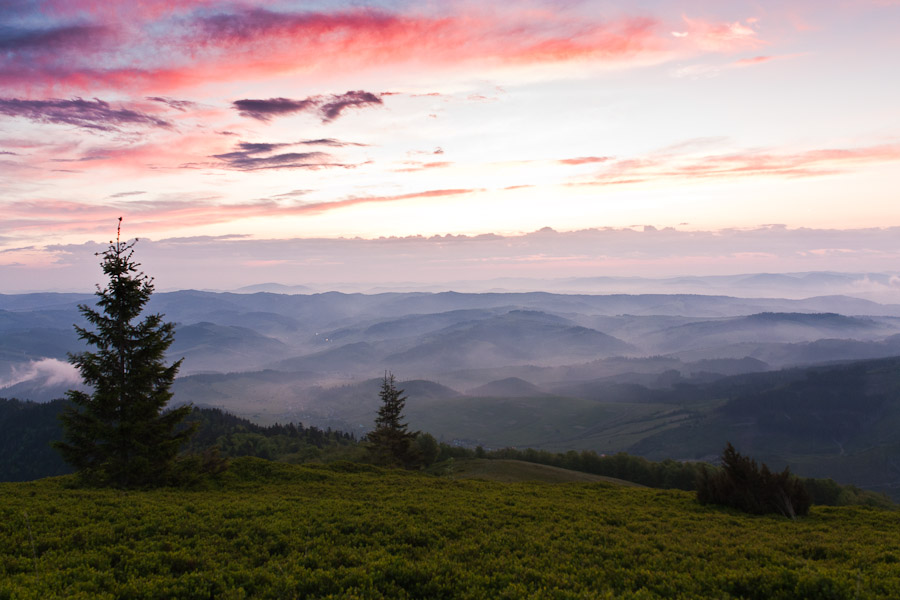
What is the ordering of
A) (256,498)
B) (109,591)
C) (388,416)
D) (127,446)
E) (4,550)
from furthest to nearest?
(388,416) < (127,446) < (256,498) < (4,550) < (109,591)

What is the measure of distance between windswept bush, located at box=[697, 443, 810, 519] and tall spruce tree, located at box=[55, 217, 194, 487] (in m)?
37.6

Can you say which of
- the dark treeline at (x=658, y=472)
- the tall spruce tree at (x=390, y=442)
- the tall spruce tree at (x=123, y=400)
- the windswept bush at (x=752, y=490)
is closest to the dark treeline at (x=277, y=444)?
the tall spruce tree at (x=390, y=442)

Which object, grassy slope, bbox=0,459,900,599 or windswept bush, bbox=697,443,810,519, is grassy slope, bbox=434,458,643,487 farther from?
grassy slope, bbox=0,459,900,599

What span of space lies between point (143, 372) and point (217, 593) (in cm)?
2400

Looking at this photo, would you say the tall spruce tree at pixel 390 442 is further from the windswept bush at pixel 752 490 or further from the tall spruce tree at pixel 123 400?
the windswept bush at pixel 752 490

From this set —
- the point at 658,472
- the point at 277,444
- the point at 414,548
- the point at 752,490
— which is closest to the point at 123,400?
the point at 414,548

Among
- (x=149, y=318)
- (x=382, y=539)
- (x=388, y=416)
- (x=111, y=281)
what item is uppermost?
(x=111, y=281)

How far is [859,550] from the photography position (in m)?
18.4

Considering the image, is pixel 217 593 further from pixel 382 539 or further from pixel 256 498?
pixel 256 498

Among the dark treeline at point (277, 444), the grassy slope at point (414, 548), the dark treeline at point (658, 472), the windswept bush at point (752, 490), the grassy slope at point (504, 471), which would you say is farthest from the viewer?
the dark treeline at point (277, 444)

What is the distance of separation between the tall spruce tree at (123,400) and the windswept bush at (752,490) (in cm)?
3760

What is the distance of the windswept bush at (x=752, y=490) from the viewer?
28875 mm

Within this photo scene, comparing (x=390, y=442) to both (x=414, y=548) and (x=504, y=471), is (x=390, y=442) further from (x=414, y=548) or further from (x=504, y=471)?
(x=414, y=548)

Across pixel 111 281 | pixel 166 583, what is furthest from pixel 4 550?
pixel 111 281
